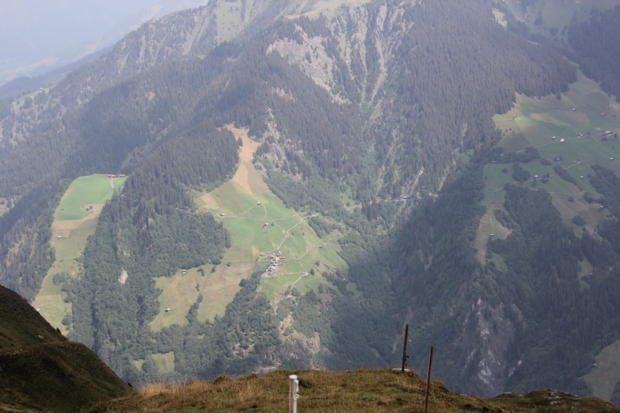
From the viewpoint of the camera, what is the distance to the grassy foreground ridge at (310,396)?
Result: 50.3 meters

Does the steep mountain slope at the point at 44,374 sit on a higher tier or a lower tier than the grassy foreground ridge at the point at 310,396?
→ higher

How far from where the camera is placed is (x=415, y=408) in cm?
4872

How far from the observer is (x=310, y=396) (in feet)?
173

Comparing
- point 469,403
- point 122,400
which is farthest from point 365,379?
point 122,400

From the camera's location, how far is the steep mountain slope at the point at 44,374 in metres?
54.8

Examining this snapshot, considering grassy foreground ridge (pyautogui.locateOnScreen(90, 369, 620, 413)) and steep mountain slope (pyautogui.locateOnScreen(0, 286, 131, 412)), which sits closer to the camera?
grassy foreground ridge (pyautogui.locateOnScreen(90, 369, 620, 413))

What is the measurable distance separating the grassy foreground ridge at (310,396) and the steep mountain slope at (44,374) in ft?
18.8

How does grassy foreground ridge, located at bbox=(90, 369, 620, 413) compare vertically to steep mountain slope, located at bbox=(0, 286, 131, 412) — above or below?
below

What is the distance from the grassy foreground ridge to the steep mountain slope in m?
5.72

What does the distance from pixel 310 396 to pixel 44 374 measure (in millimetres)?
24401

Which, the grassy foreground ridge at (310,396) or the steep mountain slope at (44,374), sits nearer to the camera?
the grassy foreground ridge at (310,396)

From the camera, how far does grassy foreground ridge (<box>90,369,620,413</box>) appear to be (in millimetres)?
50312

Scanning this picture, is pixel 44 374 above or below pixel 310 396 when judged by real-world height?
above

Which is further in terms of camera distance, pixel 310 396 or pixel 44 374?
pixel 44 374
